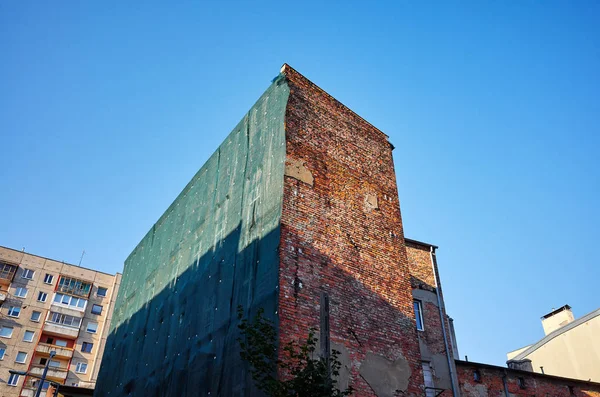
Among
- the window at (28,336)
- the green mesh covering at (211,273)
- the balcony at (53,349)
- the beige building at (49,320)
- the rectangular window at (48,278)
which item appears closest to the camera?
the green mesh covering at (211,273)

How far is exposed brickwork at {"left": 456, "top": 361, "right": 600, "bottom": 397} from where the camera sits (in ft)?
51.7

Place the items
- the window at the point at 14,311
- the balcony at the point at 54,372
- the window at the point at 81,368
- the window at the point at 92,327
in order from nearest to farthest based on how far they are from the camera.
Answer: the balcony at the point at 54,372, the window at the point at 14,311, the window at the point at 81,368, the window at the point at 92,327

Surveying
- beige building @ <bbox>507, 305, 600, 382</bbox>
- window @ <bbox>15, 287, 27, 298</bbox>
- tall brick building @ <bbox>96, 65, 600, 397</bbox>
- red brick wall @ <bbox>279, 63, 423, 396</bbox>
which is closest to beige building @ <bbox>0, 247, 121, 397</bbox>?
window @ <bbox>15, 287, 27, 298</bbox>

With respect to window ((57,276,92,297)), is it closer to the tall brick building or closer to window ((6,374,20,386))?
window ((6,374,20,386))

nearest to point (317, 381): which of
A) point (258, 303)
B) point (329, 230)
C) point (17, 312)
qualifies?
point (258, 303)

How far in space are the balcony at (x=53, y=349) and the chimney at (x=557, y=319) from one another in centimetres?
3810

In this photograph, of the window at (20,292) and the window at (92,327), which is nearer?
the window at (20,292)

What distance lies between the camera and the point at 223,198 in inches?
625

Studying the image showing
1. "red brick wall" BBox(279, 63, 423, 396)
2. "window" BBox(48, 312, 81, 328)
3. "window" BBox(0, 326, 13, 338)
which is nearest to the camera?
"red brick wall" BBox(279, 63, 423, 396)

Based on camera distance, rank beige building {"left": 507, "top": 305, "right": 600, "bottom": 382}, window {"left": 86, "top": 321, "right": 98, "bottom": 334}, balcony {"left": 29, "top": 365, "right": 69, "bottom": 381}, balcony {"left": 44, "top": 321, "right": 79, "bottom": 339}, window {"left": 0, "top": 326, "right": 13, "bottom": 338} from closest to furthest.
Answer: beige building {"left": 507, "top": 305, "right": 600, "bottom": 382} < balcony {"left": 29, "top": 365, "right": 69, "bottom": 381} < window {"left": 0, "top": 326, "right": 13, "bottom": 338} < balcony {"left": 44, "top": 321, "right": 79, "bottom": 339} < window {"left": 86, "top": 321, "right": 98, "bottom": 334}

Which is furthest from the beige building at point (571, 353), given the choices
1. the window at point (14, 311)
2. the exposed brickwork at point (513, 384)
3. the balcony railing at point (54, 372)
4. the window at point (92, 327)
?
the window at point (14, 311)

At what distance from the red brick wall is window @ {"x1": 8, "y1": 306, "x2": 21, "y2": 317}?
38221 millimetres

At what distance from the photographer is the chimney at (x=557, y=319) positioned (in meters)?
29.1

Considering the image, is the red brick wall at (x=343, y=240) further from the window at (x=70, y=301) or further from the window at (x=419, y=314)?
the window at (x=70, y=301)
